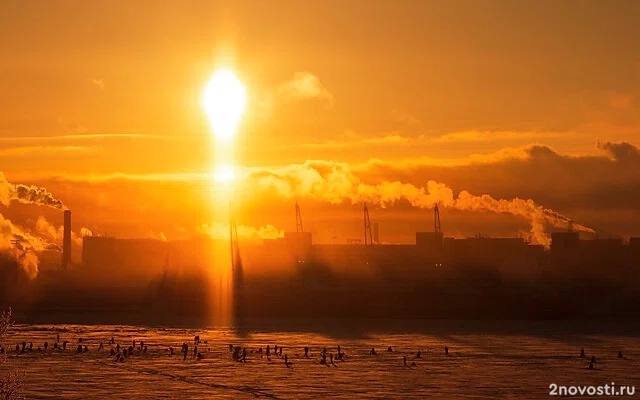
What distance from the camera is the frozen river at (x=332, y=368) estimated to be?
55344mm

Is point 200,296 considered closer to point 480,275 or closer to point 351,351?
point 480,275

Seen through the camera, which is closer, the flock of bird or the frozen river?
the frozen river

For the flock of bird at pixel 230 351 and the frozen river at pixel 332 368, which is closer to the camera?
the frozen river at pixel 332 368

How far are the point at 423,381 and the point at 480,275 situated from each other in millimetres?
111455

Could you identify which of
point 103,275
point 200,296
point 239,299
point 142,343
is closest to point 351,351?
point 142,343

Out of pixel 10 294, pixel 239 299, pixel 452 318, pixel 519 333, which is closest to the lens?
pixel 519 333

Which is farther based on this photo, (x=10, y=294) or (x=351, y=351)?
(x=10, y=294)

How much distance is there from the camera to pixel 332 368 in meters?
65.4

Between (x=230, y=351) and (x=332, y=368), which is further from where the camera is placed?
(x=230, y=351)

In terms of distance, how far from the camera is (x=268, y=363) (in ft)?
225

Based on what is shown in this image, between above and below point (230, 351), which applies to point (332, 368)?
below

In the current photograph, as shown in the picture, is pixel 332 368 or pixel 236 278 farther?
pixel 236 278

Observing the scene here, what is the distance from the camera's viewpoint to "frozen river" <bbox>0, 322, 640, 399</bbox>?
182 feet

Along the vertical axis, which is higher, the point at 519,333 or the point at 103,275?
the point at 103,275
